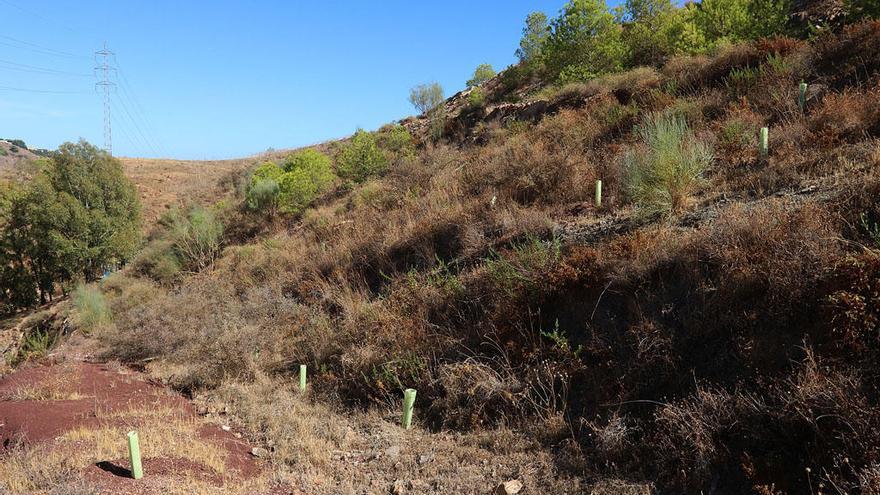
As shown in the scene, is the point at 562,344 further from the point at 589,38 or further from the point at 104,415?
the point at 589,38

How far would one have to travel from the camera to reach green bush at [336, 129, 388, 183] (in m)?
18.0

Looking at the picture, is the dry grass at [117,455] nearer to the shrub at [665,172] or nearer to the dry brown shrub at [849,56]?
the shrub at [665,172]

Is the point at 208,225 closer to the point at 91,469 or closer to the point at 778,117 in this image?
the point at 91,469

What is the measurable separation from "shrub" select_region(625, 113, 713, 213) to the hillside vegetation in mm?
36

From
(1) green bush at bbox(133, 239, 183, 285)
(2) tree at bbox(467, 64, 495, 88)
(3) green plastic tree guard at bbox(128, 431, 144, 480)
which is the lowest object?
(3) green plastic tree guard at bbox(128, 431, 144, 480)

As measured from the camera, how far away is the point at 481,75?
30.4 meters

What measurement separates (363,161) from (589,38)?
899 cm

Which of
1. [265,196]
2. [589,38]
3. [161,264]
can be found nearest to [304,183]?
[265,196]

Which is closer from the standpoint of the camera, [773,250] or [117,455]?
[773,250]

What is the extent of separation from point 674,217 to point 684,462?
324cm

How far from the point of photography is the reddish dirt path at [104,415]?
408 cm

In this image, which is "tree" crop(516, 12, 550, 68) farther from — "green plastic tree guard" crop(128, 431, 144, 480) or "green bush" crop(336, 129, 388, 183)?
"green plastic tree guard" crop(128, 431, 144, 480)

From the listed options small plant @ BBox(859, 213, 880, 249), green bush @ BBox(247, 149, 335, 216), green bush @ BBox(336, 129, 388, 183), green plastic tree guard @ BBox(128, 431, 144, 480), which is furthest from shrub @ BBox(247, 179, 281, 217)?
small plant @ BBox(859, 213, 880, 249)

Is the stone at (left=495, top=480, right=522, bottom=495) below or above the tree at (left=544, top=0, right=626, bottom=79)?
below
